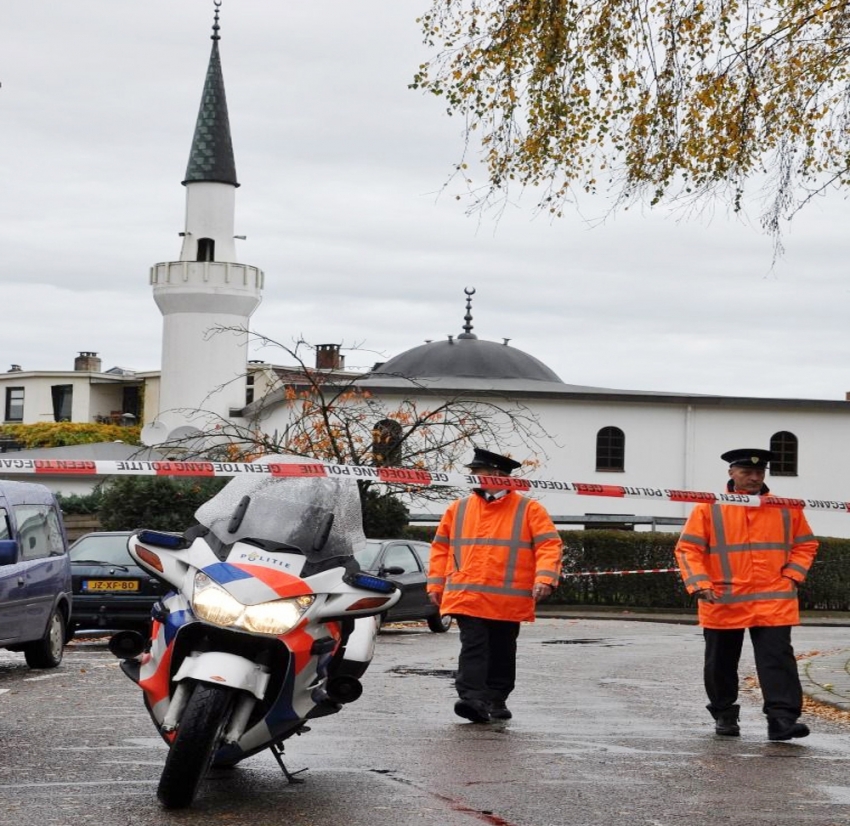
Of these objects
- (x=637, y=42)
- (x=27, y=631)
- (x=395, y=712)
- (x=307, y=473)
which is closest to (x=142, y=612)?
(x=27, y=631)

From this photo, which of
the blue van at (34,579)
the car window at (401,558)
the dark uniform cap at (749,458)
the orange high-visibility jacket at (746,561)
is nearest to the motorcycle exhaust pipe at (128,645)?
the orange high-visibility jacket at (746,561)

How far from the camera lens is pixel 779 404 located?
202ft

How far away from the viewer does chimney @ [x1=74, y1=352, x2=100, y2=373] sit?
10900 centimetres

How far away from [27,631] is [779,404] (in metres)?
50.5

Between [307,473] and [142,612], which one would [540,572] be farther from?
[142,612]

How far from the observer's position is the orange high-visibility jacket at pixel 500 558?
10.4 m

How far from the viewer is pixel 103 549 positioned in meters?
20.1

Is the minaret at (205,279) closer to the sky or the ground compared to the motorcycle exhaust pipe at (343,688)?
closer to the sky

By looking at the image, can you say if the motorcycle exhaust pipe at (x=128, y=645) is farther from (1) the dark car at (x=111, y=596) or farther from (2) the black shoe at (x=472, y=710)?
(1) the dark car at (x=111, y=596)

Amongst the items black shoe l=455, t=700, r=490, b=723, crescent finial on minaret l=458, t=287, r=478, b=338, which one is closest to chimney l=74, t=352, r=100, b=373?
crescent finial on minaret l=458, t=287, r=478, b=338

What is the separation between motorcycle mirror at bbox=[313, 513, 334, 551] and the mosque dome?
61815 millimetres

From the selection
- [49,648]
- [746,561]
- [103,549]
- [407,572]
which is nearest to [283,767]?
[746,561]

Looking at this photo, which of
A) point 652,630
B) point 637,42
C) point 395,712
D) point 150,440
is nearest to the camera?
point 395,712

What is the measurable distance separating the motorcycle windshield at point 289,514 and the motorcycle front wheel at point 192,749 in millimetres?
970
